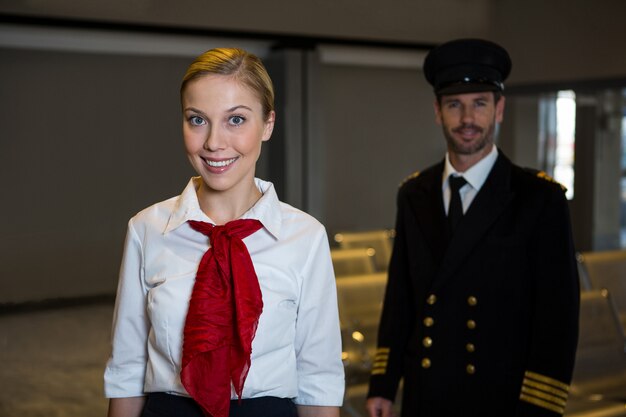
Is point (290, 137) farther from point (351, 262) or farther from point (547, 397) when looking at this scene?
point (547, 397)

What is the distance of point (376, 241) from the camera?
5.84 meters

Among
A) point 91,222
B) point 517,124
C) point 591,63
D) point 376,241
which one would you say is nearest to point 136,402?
point 91,222

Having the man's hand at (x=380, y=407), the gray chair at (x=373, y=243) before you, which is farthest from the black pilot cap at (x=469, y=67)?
the gray chair at (x=373, y=243)

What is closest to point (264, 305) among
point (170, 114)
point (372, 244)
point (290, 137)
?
point (170, 114)

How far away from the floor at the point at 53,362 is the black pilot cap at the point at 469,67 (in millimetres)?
2647

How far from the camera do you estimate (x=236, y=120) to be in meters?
1.50

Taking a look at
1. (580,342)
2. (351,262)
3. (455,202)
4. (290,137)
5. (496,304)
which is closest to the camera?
(496,304)

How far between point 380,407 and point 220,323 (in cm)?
132

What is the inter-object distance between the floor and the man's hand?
2232mm

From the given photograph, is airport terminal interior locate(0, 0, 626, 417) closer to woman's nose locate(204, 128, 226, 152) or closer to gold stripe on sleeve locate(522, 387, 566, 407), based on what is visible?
gold stripe on sleeve locate(522, 387, 566, 407)

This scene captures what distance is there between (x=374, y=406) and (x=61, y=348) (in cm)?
228

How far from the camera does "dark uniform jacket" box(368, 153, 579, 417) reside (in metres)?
2.32

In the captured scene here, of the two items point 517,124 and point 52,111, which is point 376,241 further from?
point 52,111

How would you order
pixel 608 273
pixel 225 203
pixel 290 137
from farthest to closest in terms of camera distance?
pixel 290 137, pixel 608 273, pixel 225 203
